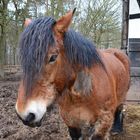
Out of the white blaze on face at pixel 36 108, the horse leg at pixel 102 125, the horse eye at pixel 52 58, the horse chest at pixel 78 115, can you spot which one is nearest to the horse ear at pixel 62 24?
the horse eye at pixel 52 58

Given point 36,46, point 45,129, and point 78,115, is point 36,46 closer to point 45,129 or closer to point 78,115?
point 78,115

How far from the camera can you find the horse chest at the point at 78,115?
2.74m

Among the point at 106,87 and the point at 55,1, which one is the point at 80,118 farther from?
the point at 55,1

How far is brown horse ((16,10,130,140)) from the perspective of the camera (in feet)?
6.92

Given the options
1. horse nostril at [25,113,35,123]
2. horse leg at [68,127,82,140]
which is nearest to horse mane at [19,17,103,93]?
horse nostril at [25,113,35,123]

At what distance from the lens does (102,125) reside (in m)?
2.84

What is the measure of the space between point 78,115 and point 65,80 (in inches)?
19.9

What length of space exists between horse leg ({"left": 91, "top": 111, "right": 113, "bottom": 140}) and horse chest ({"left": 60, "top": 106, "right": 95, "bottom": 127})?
81 millimetres

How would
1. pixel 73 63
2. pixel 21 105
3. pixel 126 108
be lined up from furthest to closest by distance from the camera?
pixel 126 108, pixel 73 63, pixel 21 105

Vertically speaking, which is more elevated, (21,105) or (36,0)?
(36,0)

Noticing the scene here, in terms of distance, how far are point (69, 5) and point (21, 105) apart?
11.7 metres

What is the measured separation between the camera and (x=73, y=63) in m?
2.50

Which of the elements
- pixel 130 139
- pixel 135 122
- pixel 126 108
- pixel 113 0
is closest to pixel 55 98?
pixel 130 139

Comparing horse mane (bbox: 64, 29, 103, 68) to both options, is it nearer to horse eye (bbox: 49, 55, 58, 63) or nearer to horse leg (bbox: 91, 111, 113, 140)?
horse eye (bbox: 49, 55, 58, 63)
